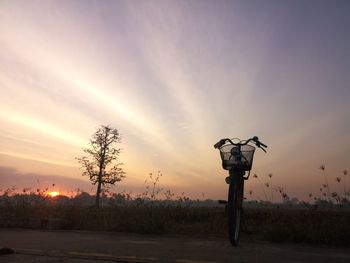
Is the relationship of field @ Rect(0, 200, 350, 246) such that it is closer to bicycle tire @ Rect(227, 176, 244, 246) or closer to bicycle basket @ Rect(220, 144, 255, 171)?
bicycle tire @ Rect(227, 176, 244, 246)

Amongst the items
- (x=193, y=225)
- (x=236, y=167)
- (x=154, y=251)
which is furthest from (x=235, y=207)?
(x=193, y=225)

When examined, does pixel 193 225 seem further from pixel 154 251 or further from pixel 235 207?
pixel 154 251

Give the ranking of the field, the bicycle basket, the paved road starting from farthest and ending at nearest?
the field
the bicycle basket
the paved road

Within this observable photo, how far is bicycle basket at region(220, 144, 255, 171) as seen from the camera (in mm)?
7719

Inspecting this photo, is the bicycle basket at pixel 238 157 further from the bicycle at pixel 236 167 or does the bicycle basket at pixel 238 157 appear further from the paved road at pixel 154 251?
the paved road at pixel 154 251

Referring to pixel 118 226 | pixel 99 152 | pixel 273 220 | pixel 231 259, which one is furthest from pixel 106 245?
pixel 99 152

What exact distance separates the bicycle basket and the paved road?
143cm

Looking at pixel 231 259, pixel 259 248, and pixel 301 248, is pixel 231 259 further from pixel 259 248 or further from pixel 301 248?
pixel 301 248

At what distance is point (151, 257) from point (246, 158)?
2.72 metres

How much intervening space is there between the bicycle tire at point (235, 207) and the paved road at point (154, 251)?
0.24 m

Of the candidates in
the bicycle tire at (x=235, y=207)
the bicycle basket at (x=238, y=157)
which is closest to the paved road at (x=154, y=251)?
the bicycle tire at (x=235, y=207)

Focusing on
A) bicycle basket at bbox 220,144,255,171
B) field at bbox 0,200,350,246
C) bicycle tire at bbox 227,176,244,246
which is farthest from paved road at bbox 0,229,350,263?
bicycle basket at bbox 220,144,255,171

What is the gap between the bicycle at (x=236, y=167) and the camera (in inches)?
299

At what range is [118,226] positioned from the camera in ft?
35.0
